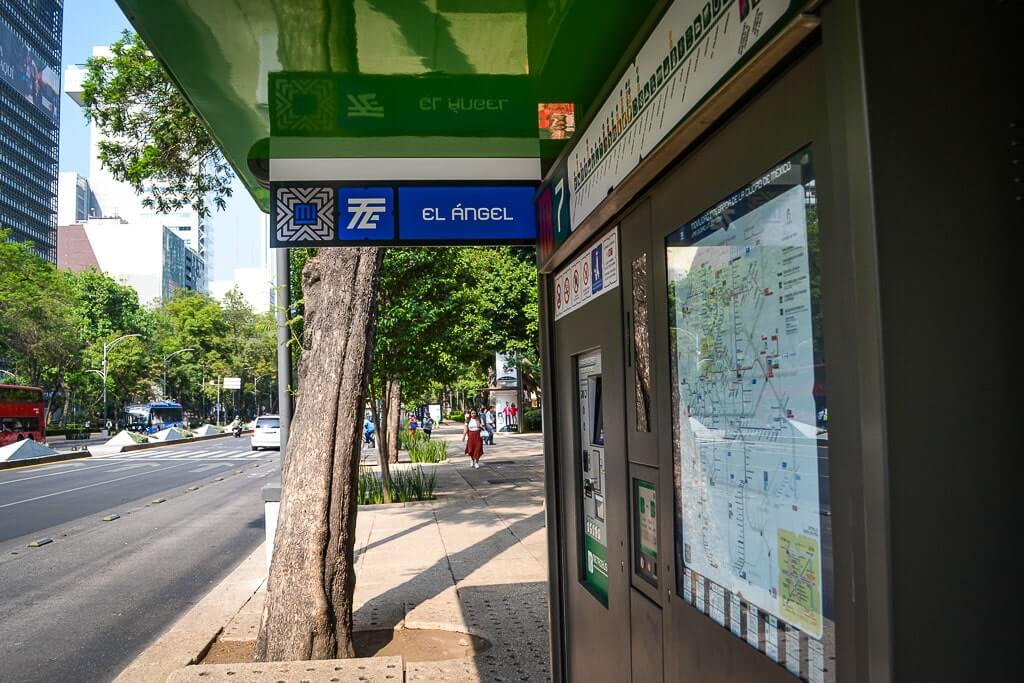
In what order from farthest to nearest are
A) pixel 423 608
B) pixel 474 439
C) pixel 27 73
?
pixel 27 73, pixel 474 439, pixel 423 608

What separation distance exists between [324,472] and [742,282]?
4.76 metres

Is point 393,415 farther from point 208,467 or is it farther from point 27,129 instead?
point 27,129

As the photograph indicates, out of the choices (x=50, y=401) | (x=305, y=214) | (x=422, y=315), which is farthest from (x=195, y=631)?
(x=50, y=401)

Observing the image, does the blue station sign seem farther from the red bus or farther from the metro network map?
the red bus

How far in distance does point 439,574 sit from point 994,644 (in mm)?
8347

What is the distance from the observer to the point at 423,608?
7816mm

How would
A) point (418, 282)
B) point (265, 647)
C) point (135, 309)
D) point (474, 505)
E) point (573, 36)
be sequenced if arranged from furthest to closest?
point (135, 309) → point (418, 282) → point (474, 505) → point (265, 647) → point (573, 36)

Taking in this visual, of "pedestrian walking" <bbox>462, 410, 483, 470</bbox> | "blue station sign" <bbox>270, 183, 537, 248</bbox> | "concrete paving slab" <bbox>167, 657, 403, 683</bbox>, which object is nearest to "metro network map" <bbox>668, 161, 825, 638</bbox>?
"blue station sign" <bbox>270, 183, 537, 248</bbox>

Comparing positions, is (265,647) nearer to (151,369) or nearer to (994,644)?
(994,644)

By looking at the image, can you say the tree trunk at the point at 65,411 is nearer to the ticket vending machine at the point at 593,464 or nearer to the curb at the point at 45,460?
the curb at the point at 45,460

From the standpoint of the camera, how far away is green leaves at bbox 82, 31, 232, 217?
12.0m

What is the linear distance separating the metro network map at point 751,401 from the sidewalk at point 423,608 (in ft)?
11.8

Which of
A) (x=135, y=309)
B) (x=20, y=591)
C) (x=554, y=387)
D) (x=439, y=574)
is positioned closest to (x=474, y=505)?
(x=439, y=574)

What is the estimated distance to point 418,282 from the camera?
1694 cm
